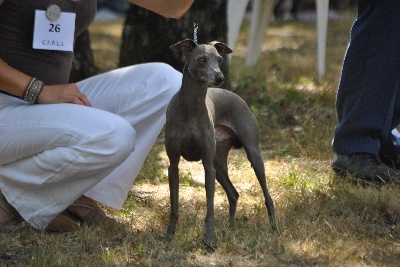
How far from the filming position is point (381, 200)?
4.10m

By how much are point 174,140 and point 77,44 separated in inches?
106

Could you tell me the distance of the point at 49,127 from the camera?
11.4 feet

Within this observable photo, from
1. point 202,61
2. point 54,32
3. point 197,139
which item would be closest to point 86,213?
point 197,139

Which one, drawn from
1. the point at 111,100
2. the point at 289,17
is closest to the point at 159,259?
the point at 111,100

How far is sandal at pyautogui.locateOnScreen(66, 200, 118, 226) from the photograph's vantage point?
3785 millimetres

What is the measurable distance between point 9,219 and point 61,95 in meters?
0.59

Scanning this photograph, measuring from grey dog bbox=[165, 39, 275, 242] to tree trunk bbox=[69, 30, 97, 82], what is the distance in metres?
2.45

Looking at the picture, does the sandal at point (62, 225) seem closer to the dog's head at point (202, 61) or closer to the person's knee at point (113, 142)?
the person's knee at point (113, 142)

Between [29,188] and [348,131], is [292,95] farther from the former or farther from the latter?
[29,188]

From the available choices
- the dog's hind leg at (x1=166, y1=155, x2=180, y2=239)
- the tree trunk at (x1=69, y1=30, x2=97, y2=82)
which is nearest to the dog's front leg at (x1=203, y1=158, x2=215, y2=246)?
the dog's hind leg at (x1=166, y1=155, x2=180, y2=239)

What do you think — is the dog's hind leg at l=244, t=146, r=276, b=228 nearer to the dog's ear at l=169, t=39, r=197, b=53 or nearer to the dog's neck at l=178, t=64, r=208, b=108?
the dog's neck at l=178, t=64, r=208, b=108

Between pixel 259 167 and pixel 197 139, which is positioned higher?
pixel 197 139

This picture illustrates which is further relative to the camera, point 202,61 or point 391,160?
point 391,160

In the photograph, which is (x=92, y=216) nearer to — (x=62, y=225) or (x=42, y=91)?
(x=62, y=225)
